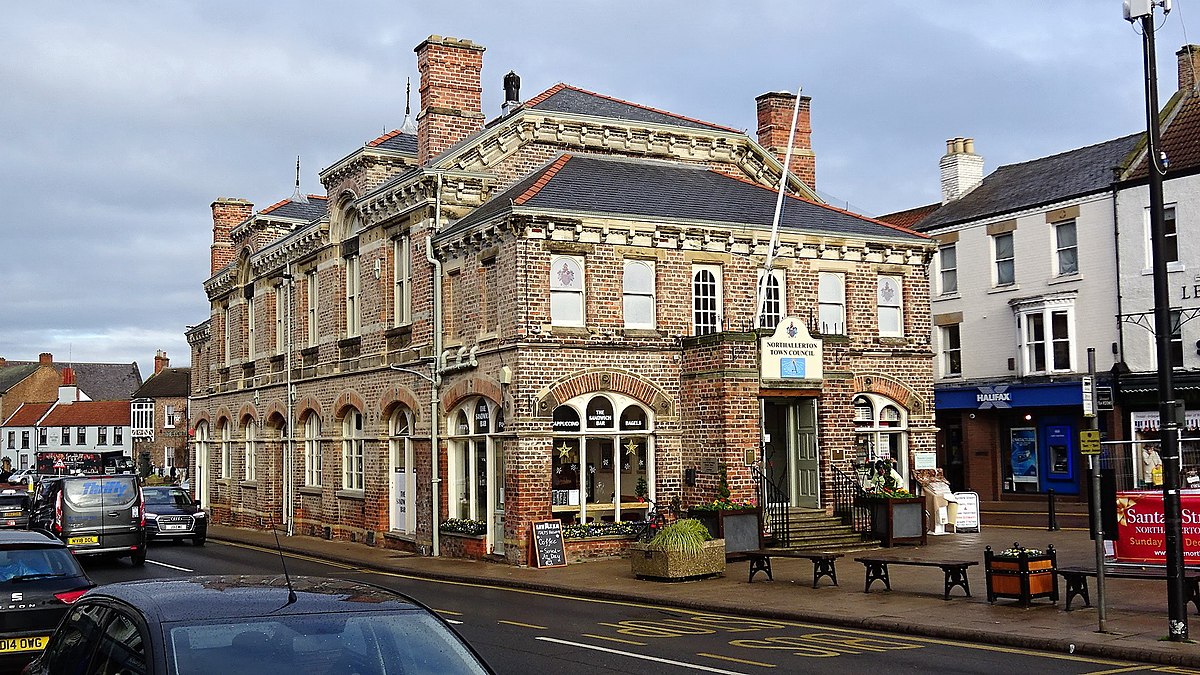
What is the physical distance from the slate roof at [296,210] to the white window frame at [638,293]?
18332 mm

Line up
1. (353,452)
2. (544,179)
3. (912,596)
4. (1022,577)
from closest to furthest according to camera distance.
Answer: (1022,577)
(912,596)
(544,179)
(353,452)

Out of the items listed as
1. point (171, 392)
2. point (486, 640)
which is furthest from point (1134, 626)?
point (171, 392)

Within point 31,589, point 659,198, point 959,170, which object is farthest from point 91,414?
point 31,589

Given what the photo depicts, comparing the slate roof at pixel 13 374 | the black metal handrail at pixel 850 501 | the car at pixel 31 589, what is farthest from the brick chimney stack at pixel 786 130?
the slate roof at pixel 13 374

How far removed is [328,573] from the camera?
2522 centimetres

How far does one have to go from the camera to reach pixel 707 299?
27875 millimetres

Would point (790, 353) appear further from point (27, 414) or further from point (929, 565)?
point (27, 414)

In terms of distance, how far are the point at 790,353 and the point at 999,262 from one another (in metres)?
18.5

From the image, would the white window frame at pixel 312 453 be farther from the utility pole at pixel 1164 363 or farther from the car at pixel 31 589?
the utility pole at pixel 1164 363

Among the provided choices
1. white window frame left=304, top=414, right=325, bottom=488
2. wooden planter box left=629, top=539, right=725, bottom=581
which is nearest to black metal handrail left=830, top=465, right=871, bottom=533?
wooden planter box left=629, top=539, right=725, bottom=581

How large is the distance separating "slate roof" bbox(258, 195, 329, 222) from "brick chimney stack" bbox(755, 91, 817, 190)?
51.5 feet

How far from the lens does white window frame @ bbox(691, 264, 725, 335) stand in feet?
90.8

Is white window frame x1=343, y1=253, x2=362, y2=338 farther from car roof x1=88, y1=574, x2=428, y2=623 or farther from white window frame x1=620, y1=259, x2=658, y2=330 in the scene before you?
car roof x1=88, y1=574, x2=428, y2=623

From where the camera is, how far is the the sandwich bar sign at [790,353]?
26.2 meters
